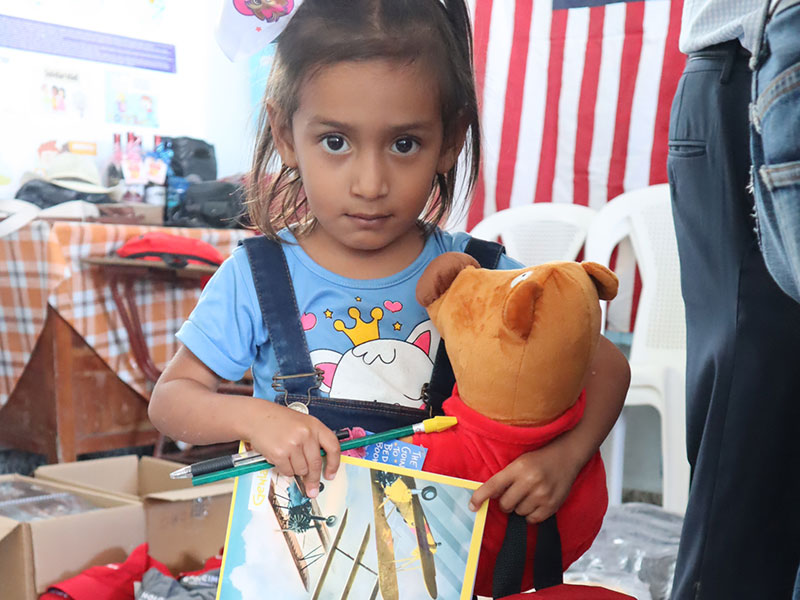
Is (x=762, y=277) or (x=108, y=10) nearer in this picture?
(x=762, y=277)

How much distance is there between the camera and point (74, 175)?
10.5 ft

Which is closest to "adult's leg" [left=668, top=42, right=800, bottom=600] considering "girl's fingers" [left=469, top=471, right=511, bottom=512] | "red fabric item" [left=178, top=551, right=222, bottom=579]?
"girl's fingers" [left=469, top=471, right=511, bottom=512]

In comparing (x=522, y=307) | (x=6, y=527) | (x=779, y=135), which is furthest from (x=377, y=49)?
(x=6, y=527)

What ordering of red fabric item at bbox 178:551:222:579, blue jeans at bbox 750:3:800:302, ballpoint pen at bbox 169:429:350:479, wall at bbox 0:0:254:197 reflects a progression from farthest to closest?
wall at bbox 0:0:254:197
red fabric item at bbox 178:551:222:579
ballpoint pen at bbox 169:429:350:479
blue jeans at bbox 750:3:800:302

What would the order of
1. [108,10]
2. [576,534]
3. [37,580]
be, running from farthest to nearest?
[108,10] < [37,580] < [576,534]

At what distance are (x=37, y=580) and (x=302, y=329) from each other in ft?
3.02

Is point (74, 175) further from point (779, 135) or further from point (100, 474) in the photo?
point (779, 135)

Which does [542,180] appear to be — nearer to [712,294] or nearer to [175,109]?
[712,294]

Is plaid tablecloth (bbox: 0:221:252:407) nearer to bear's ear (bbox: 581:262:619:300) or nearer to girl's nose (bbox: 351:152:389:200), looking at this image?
girl's nose (bbox: 351:152:389:200)

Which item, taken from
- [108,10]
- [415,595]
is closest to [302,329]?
[415,595]

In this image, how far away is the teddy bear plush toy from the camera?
784 millimetres

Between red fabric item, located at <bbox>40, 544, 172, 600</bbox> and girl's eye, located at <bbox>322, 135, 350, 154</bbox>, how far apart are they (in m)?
1.05

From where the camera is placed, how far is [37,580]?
152cm

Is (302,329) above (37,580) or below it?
above
